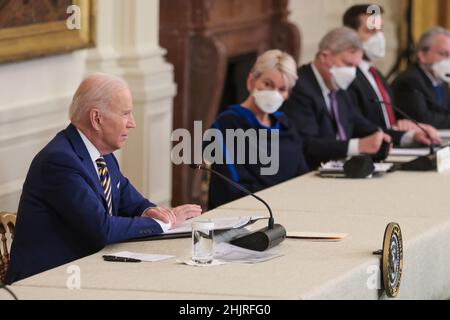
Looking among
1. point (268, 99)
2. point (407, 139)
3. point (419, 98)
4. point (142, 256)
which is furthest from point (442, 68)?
point (142, 256)

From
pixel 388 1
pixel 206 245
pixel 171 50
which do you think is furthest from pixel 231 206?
pixel 388 1

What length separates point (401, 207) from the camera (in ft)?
16.4

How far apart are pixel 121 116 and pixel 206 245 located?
29.3 inches

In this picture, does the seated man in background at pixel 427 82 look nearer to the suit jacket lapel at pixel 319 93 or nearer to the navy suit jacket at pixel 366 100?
the navy suit jacket at pixel 366 100

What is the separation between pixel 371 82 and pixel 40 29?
94.0 inches

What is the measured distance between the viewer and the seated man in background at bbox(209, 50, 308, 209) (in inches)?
227

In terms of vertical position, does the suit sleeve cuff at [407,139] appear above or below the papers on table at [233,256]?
above

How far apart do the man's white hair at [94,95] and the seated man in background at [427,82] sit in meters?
3.56

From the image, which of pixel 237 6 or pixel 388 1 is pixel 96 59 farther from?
pixel 388 1

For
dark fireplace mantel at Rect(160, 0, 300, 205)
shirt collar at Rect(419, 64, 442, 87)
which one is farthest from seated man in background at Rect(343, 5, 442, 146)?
dark fireplace mantel at Rect(160, 0, 300, 205)

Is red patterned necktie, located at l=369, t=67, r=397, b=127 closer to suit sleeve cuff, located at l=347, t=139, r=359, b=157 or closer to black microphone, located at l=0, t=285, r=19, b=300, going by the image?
suit sleeve cuff, located at l=347, t=139, r=359, b=157

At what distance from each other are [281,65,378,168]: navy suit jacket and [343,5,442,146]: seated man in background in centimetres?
63

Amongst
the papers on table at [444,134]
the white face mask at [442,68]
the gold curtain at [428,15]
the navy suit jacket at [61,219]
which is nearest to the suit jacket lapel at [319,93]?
the papers on table at [444,134]

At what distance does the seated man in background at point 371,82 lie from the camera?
7.27m
